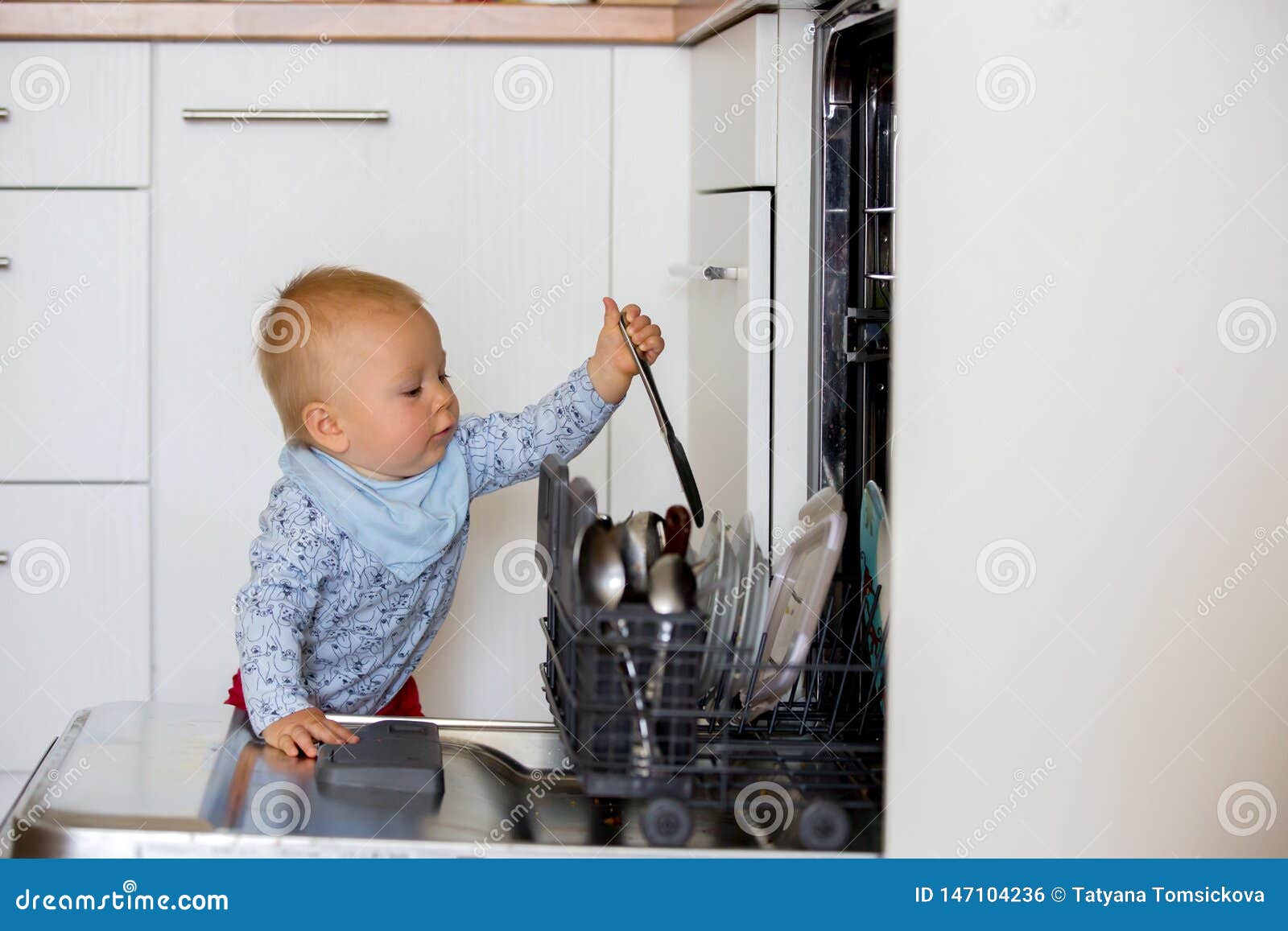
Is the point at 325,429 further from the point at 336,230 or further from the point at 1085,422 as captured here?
the point at 1085,422

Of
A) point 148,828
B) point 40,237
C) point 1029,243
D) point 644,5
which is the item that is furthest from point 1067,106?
point 40,237

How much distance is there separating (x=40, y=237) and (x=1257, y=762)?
1341mm

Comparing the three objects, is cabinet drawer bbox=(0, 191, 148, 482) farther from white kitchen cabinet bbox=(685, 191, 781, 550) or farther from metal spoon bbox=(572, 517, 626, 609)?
metal spoon bbox=(572, 517, 626, 609)

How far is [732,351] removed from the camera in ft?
4.02

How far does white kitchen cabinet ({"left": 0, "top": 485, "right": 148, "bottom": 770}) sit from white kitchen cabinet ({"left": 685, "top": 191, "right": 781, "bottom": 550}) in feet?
2.16

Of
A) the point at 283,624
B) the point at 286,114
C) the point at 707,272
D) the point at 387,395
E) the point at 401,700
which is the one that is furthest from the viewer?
the point at 286,114

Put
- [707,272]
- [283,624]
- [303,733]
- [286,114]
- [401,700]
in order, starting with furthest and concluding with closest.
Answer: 1. [286,114]
2. [401,700]
3. [707,272]
4. [283,624]
5. [303,733]

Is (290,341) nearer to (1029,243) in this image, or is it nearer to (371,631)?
(371,631)

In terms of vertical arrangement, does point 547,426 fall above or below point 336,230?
below

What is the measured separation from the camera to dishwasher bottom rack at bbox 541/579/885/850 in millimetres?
717

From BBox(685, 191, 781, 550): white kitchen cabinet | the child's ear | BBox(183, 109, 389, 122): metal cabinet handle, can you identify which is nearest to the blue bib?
the child's ear

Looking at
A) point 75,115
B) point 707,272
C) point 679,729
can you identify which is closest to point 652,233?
point 707,272

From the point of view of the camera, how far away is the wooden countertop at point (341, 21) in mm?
1458

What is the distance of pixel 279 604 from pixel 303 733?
0.15m
